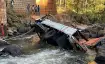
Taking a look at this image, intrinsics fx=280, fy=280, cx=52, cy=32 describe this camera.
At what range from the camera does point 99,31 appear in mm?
28828

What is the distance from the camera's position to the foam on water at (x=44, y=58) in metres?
19.6

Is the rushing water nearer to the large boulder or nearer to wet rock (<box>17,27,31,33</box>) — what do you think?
the large boulder

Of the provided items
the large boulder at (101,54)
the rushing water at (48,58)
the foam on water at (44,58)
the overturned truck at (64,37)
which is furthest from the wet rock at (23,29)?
the large boulder at (101,54)

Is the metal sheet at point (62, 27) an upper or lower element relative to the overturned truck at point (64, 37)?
upper

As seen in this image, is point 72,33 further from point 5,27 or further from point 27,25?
point 27,25

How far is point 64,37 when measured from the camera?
23766mm

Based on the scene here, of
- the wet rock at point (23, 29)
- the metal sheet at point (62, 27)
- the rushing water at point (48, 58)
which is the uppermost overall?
the metal sheet at point (62, 27)

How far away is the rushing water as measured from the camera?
19672mm

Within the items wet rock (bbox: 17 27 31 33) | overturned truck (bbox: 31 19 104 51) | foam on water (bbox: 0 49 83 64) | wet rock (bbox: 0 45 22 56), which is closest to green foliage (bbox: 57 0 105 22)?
wet rock (bbox: 17 27 31 33)

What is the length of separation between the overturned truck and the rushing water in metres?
0.83

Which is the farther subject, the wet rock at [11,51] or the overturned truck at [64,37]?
the overturned truck at [64,37]

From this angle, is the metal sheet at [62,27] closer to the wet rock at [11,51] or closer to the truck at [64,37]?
the truck at [64,37]

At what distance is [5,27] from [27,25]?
4.18 meters

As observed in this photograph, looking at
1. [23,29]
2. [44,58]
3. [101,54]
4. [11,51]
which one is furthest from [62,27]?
[23,29]
